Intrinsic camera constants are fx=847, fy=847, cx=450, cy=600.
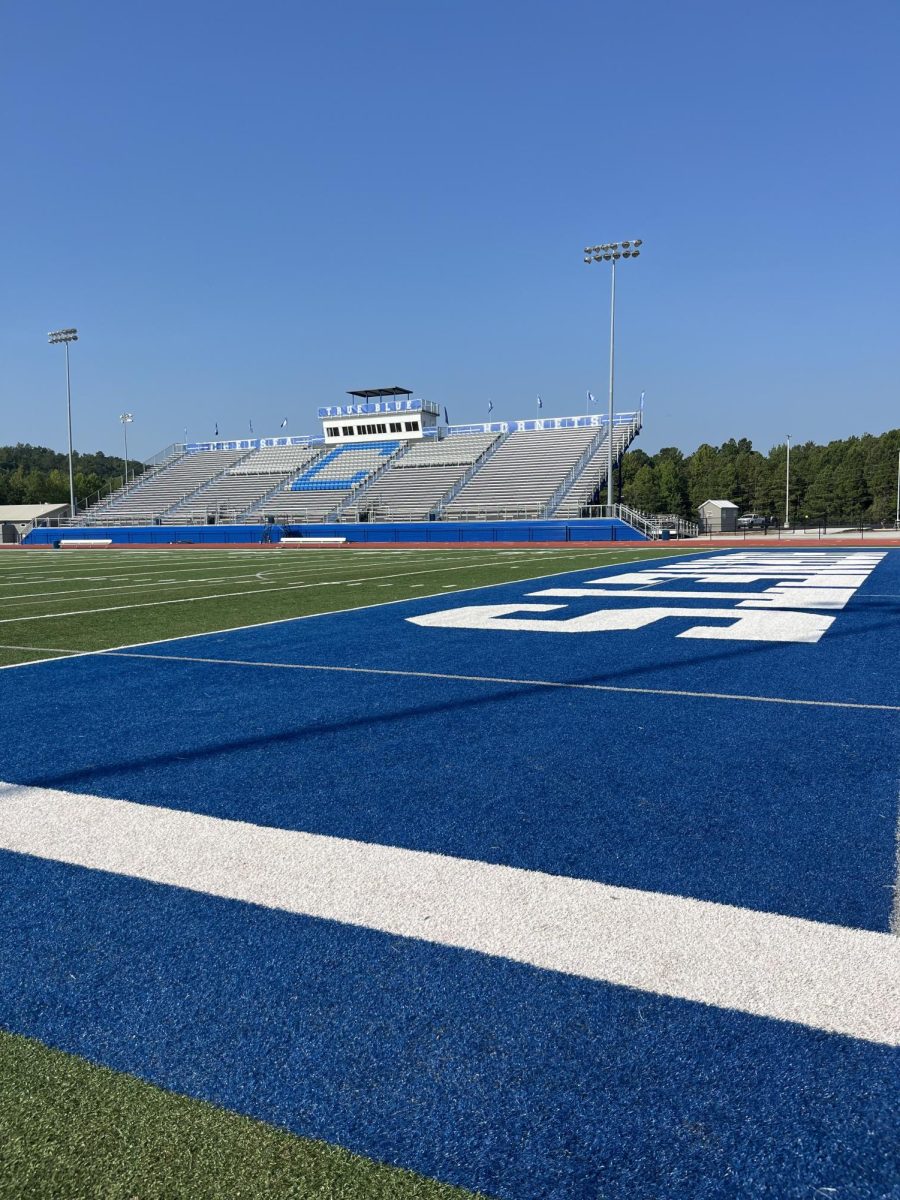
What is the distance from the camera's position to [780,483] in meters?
84.6

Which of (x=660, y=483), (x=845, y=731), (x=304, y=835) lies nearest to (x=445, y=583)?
(x=845, y=731)

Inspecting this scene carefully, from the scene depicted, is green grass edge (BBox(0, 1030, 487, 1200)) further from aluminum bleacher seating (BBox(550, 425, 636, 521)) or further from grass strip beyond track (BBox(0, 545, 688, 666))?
aluminum bleacher seating (BBox(550, 425, 636, 521))

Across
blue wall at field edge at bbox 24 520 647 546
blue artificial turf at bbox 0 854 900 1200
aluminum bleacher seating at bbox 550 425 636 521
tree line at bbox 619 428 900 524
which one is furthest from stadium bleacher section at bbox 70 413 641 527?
blue artificial turf at bbox 0 854 900 1200

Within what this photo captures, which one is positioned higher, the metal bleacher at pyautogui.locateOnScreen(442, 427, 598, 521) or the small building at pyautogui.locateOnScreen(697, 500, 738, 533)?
the metal bleacher at pyautogui.locateOnScreen(442, 427, 598, 521)

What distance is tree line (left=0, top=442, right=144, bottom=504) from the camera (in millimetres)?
101750

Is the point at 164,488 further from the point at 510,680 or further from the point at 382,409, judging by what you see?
the point at 510,680

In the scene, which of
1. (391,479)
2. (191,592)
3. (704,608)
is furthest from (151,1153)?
(391,479)

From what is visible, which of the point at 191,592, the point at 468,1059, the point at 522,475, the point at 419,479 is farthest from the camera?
the point at 419,479

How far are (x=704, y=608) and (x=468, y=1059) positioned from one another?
9.00 m

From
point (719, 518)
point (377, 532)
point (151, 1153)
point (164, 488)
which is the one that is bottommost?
point (151, 1153)

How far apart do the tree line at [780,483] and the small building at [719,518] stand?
911 inches

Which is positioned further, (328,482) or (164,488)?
(164,488)

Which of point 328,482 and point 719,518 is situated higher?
point 328,482

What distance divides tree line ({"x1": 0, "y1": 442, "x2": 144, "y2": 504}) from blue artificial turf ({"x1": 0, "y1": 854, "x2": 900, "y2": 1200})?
109 m
